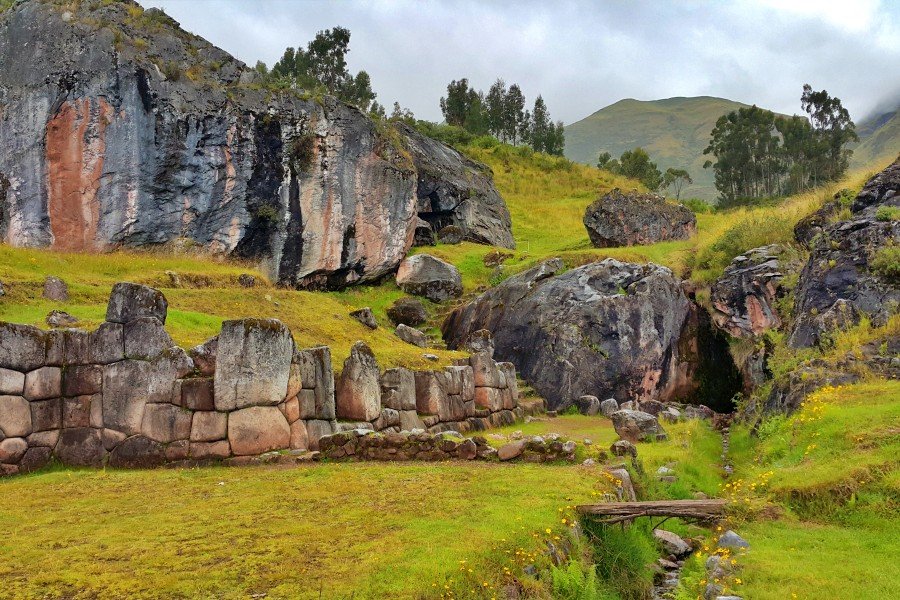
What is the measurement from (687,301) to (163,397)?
2139 centimetres

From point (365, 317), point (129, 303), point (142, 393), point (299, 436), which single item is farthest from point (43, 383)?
point (365, 317)

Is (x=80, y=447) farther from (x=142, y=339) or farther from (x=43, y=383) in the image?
(x=142, y=339)

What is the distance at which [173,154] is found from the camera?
31.3m

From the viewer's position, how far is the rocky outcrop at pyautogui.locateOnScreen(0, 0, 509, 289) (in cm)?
2978

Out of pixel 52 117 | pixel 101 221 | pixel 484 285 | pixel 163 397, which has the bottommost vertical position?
pixel 163 397

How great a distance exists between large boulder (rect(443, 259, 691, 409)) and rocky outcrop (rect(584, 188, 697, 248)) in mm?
10536

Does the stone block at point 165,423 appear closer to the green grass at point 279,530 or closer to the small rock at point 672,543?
the green grass at point 279,530

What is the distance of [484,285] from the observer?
36.6m

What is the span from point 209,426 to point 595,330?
16.3 metres

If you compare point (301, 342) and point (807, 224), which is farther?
point (807, 224)

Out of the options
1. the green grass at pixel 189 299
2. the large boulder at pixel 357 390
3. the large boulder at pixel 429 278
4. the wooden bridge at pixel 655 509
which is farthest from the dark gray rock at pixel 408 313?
the wooden bridge at pixel 655 509

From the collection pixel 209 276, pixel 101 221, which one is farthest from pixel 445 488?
pixel 101 221

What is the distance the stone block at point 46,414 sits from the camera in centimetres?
1360

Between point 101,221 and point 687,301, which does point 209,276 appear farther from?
point 687,301
